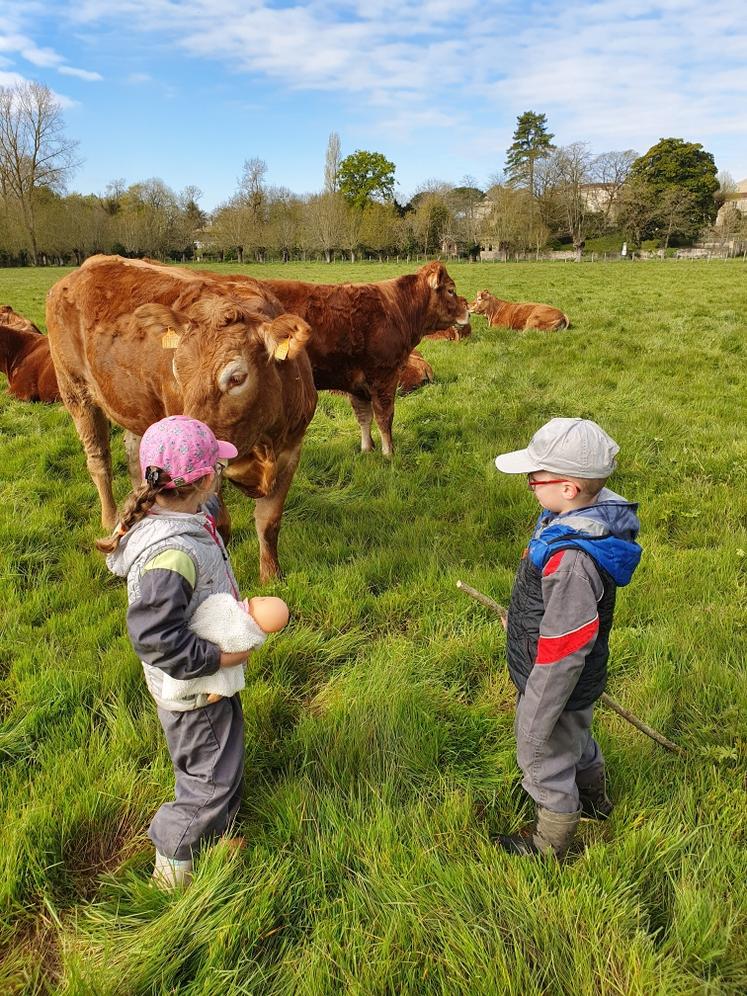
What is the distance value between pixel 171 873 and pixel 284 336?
8.65 ft

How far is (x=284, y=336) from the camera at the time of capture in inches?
136

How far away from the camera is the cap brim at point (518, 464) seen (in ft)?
6.97

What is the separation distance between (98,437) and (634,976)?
17.3 feet

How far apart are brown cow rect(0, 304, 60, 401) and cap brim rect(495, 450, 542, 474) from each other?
25.8 feet

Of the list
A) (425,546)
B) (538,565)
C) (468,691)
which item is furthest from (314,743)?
(425,546)

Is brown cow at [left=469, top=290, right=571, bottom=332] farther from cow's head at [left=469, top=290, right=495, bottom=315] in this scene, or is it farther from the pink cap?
the pink cap

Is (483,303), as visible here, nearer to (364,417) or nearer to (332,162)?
(364,417)

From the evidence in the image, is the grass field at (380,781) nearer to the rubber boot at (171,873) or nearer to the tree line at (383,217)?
the rubber boot at (171,873)

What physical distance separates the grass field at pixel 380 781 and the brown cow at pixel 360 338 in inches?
81.3

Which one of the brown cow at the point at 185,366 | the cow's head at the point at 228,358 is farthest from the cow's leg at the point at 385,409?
the cow's head at the point at 228,358

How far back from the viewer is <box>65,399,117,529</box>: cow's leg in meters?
5.31

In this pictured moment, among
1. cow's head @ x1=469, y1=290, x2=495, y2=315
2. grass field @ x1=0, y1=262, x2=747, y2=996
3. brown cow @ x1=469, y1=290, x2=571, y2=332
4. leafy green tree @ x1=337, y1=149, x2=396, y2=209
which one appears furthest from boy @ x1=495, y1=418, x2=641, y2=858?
leafy green tree @ x1=337, y1=149, x2=396, y2=209

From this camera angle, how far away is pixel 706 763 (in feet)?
8.21

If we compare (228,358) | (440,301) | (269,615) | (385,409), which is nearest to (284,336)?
(228,358)
